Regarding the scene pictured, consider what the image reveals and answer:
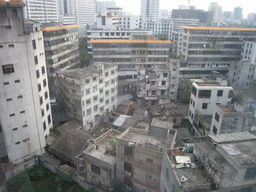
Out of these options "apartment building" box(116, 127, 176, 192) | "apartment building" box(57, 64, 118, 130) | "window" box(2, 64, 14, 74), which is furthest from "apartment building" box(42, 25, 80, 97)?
"apartment building" box(116, 127, 176, 192)

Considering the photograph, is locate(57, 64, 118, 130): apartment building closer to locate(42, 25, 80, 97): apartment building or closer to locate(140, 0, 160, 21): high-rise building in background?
locate(42, 25, 80, 97): apartment building

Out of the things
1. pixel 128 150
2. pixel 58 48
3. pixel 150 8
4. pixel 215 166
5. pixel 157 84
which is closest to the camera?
pixel 215 166

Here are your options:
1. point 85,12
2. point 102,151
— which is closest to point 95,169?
point 102,151

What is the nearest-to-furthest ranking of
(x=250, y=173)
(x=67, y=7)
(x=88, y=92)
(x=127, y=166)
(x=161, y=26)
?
1. (x=250, y=173)
2. (x=127, y=166)
3. (x=88, y=92)
4. (x=161, y=26)
5. (x=67, y=7)

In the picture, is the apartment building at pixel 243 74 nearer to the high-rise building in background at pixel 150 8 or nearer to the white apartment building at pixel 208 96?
the white apartment building at pixel 208 96

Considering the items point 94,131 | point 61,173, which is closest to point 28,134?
point 61,173

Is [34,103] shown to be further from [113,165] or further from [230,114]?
[230,114]

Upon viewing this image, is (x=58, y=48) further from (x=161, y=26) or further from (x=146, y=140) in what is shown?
(x=161, y=26)
